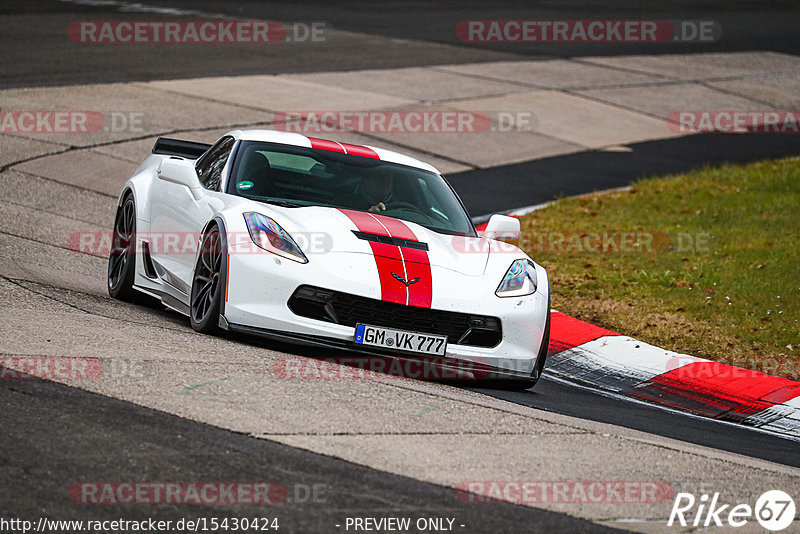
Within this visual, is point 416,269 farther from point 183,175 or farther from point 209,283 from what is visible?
point 183,175

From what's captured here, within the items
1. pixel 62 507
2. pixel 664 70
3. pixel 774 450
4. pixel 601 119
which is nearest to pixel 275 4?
pixel 664 70

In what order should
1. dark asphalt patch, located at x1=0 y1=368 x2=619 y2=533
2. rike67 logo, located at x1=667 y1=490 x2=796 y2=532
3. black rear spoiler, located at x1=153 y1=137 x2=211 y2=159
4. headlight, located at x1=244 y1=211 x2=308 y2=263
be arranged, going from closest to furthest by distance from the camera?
dark asphalt patch, located at x1=0 y1=368 x2=619 y2=533 → rike67 logo, located at x1=667 y1=490 x2=796 y2=532 → headlight, located at x1=244 y1=211 x2=308 y2=263 → black rear spoiler, located at x1=153 y1=137 x2=211 y2=159

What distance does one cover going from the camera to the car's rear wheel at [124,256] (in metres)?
8.34

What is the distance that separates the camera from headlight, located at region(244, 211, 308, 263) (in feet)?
22.2

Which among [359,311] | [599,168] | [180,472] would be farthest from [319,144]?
[599,168]

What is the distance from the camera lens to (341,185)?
311 inches

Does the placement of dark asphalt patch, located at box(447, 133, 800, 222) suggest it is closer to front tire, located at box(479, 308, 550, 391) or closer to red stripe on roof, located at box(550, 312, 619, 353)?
red stripe on roof, located at box(550, 312, 619, 353)

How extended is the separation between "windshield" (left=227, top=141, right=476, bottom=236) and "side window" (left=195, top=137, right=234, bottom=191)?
149 millimetres

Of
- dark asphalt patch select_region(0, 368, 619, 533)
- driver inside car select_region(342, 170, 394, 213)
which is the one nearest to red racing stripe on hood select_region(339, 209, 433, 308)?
driver inside car select_region(342, 170, 394, 213)

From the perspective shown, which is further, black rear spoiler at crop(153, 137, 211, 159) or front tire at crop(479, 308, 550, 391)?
black rear spoiler at crop(153, 137, 211, 159)

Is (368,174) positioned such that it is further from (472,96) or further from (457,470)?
(472,96)

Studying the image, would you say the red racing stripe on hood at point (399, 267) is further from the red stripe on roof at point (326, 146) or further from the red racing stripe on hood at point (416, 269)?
the red stripe on roof at point (326, 146)

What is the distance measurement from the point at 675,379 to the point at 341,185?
2.63 meters

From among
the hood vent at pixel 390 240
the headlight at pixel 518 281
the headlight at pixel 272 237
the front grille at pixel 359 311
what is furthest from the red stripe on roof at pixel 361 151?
Result: the front grille at pixel 359 311
